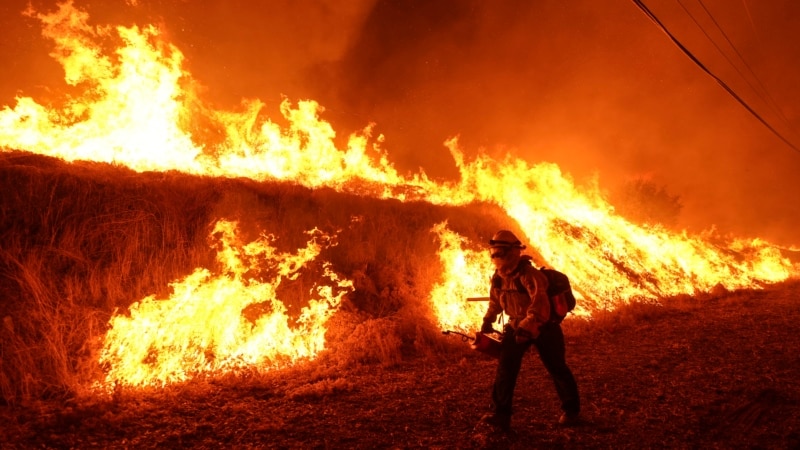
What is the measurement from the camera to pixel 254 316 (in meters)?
7.77

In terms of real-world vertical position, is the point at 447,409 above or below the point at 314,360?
below

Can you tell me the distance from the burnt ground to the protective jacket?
1246mm

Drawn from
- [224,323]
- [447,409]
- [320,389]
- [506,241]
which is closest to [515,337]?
[506,241]

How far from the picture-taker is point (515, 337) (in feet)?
13.4

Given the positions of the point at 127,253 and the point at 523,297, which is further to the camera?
the point at 127,253

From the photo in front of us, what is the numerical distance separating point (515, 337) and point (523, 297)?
47 centimetres

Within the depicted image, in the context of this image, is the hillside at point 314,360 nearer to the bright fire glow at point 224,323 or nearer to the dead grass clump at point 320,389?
the dead grass clump at point 320,389

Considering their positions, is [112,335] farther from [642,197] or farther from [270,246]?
[642,197]

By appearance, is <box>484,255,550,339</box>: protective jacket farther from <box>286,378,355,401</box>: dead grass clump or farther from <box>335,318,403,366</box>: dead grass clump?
<box>335,318,403,366</box>: dead grass clump

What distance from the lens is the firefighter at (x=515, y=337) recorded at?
4227 mm

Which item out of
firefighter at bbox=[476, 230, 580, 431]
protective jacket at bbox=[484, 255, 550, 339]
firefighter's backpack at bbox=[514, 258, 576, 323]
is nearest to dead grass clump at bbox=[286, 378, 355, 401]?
firefighter at bbox=[476, 230, 580, 431]

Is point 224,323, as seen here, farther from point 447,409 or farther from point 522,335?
point 522,335

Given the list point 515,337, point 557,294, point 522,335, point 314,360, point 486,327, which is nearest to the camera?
point 522,335

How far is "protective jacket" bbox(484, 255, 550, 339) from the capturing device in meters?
4.00
